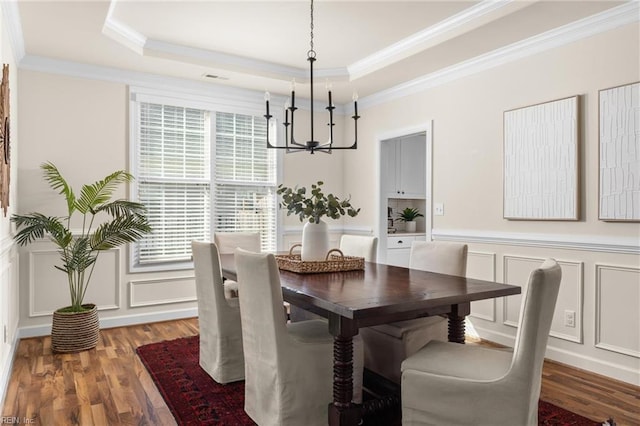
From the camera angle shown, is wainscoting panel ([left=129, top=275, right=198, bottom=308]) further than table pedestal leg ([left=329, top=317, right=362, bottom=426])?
Yes

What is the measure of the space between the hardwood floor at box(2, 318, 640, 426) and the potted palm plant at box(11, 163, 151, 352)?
168 mm

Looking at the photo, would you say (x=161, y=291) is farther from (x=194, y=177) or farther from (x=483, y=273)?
(x=483, y=273)

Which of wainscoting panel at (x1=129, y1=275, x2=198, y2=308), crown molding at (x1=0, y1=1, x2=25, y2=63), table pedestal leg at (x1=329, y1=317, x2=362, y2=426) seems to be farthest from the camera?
wainscoting panel at (x1=129, y1=275, x2=198, y2=308)

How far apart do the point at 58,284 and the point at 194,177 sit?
1.64 metres

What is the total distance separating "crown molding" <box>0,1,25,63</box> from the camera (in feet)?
9.34

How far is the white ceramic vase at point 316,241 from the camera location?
9.60ft

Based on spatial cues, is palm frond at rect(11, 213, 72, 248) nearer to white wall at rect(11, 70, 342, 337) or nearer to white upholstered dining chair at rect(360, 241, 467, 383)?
white wall at rect(11, 70, 342, 337)

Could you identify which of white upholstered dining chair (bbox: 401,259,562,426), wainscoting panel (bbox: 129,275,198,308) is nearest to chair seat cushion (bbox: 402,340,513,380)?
white upholstered dining chair (bbox: 401,259,562,426)

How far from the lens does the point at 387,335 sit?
2.60m

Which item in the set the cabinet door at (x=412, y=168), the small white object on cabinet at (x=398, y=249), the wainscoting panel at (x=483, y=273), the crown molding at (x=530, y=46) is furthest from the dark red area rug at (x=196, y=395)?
the cabinet door at (x=412, y=168)

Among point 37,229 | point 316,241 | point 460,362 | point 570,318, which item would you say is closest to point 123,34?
point 37,229

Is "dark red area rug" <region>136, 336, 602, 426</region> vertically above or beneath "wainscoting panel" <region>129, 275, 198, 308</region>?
beneath

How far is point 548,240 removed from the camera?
133 inches

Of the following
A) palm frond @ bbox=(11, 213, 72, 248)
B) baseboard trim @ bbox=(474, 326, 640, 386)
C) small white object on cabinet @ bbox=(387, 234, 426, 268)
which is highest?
palm frond @ bbox=(11, 213, 72, 248)
